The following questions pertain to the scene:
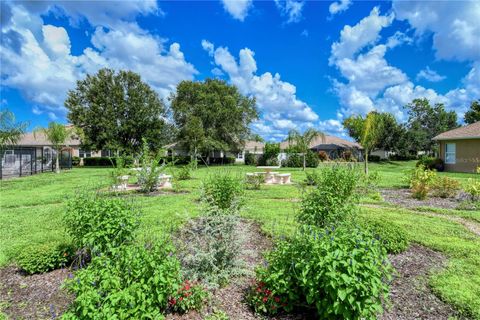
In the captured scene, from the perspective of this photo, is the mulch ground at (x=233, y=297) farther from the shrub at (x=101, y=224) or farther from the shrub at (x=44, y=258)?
the shrub at (x=101, y=224)

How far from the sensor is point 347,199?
5.67 m

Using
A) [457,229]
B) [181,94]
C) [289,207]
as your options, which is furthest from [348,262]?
[181,94]

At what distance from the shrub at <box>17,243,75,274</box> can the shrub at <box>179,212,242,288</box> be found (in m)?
1.71

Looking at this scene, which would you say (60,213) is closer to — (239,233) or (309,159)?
(239,233)

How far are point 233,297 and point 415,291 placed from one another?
2.05 m

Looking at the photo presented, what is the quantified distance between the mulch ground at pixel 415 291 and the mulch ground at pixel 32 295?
3282mm

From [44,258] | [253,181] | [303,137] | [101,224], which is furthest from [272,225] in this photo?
[303,137]

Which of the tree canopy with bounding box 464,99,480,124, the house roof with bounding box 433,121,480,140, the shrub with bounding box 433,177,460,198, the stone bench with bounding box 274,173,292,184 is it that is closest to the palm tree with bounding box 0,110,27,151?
the stone bench with bounding box 274,173,292,184

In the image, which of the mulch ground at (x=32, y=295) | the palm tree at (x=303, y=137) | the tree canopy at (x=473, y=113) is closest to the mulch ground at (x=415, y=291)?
the mulch ground at (x=32, y=295)

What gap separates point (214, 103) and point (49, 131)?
620 inches

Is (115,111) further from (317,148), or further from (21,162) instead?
(317,148)

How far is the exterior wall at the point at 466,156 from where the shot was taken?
20406 millimetres

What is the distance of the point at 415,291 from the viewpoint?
349 cm

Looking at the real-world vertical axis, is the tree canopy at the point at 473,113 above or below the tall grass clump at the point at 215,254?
above
